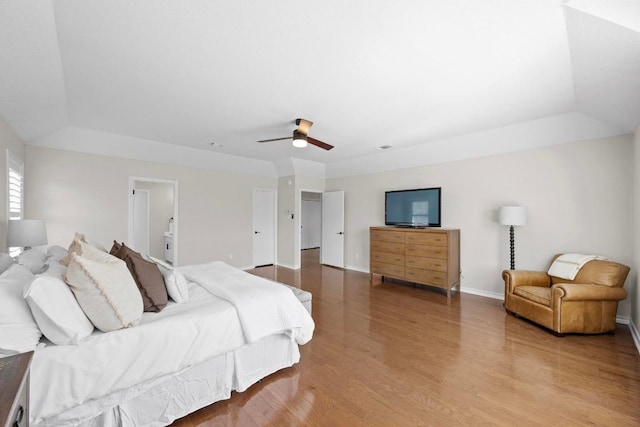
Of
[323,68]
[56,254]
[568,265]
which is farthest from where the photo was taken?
[568,265]

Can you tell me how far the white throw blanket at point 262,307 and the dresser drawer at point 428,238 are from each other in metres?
2.93

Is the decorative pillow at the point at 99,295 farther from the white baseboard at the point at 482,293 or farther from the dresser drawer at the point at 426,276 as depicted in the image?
the white baseboard at the point at 482,293

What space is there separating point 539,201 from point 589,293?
1.47 meters

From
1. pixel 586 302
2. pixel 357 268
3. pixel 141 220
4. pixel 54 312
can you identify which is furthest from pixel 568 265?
pixel 141 220

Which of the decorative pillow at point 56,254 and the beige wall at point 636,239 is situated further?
the beige wall at point 636,239

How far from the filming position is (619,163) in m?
3.31

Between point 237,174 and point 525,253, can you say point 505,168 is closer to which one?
point 525,253

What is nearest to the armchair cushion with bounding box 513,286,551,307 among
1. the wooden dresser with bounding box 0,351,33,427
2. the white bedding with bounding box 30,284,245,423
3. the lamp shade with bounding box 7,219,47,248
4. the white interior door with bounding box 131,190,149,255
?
the white bedding with bounding box 30,284,245,423

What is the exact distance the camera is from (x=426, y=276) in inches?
179

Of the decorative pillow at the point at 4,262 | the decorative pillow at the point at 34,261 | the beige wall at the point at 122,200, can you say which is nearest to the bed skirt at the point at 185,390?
the decorative pillow at the point at 34,261

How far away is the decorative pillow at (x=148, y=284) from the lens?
1885 mm

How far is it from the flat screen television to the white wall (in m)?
0.18

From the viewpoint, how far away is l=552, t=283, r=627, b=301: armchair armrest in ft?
9.36

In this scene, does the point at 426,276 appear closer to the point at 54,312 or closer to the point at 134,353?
the point at 134,353
